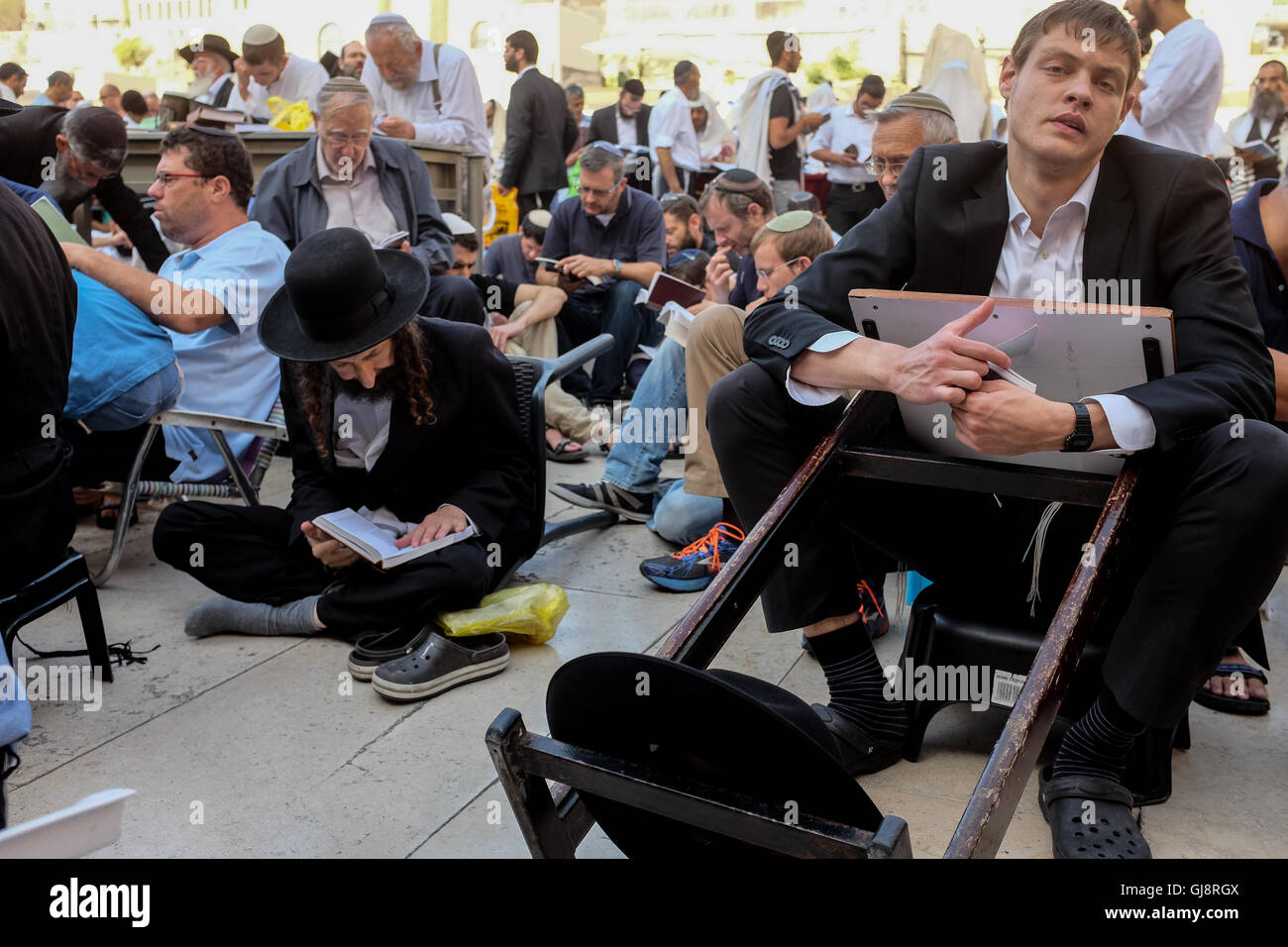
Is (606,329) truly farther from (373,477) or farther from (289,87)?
(373,477)

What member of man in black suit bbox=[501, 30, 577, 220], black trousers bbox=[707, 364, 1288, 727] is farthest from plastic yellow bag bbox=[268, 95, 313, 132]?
black trousers bbox=[707, 364, 1288, 727]

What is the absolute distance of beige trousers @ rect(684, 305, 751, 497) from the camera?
370cm

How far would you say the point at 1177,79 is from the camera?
4.96 metres

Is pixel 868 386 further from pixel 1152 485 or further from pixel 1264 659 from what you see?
pixel 1264 659

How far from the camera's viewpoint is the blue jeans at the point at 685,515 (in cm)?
395

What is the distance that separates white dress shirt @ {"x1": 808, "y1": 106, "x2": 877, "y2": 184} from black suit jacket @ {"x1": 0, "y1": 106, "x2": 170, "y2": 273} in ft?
16.4

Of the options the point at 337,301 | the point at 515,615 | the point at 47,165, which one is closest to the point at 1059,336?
the point at 515,615

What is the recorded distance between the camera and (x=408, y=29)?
6.36 meters

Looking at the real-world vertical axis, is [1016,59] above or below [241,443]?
above

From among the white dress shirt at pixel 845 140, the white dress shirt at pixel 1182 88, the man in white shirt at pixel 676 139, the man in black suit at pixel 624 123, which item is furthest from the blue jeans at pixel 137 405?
the man in black suit at pixel 624 123

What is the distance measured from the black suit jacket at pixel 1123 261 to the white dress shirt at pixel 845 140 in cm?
616

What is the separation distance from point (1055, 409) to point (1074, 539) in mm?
511
